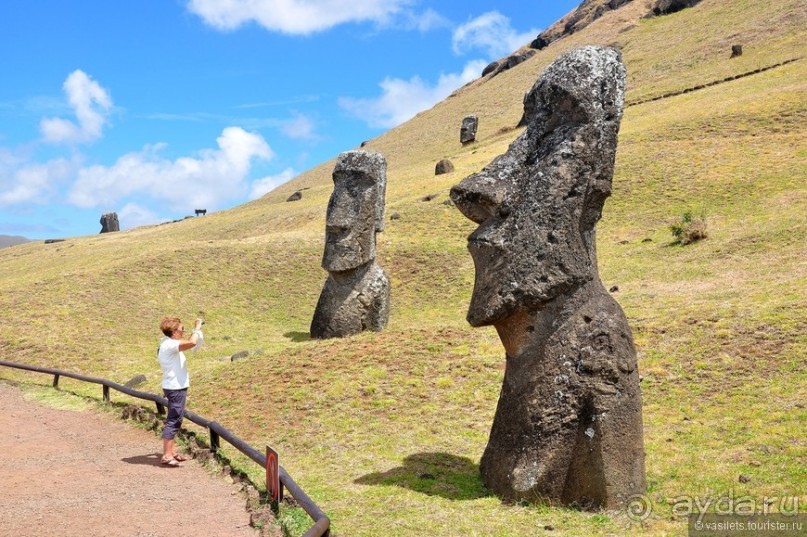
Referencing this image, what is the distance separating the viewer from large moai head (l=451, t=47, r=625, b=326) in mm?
7809

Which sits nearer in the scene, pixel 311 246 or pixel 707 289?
pixel 707 289

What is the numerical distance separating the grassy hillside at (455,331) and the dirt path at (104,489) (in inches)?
50.9

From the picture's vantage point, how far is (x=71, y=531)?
7.43 m

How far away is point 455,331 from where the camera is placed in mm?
16203

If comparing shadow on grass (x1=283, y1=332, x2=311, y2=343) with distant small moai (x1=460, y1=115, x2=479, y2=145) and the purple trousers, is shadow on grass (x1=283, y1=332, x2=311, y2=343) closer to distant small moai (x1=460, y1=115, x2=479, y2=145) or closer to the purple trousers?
the purple trousers

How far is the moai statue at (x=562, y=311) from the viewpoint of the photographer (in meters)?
A: 7.64

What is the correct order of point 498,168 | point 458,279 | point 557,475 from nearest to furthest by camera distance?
point 557,475 → point 498,168 → point 458,279

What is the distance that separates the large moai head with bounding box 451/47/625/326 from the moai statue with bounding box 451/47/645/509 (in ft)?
0.04

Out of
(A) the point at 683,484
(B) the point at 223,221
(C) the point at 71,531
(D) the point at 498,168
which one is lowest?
(A) the point at 683,484

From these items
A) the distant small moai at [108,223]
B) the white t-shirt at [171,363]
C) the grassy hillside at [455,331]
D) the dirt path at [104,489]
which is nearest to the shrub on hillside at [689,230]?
the grassy hillside at [455,331]

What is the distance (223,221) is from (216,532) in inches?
1806

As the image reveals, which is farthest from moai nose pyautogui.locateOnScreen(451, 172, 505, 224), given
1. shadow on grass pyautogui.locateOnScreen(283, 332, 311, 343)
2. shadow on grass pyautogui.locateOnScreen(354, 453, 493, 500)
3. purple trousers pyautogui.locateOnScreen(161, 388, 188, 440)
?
shadow on grass pyautogui.locateOnScreen(283, 332, 311, 343)

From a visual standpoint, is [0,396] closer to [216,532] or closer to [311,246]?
[216,532]

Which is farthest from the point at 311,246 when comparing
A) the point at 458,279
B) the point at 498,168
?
the point at 498,168
